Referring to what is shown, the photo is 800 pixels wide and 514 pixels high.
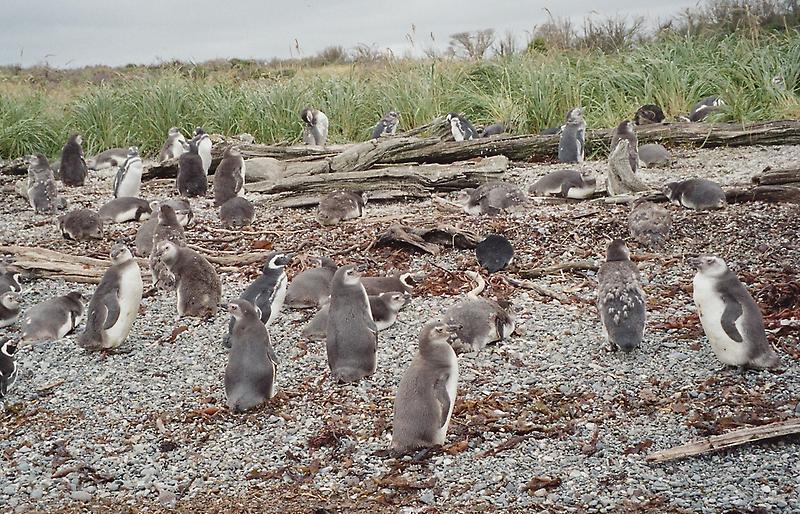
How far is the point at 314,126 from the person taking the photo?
14336 mm

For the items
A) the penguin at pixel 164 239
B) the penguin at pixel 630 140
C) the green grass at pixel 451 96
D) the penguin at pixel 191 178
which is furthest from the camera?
the green grass at pixel 451 96

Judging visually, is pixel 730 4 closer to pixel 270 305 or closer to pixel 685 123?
pixel 685 123

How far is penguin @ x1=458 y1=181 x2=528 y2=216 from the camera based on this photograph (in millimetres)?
8867

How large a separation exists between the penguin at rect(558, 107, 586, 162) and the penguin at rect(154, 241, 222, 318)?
629 centimetres

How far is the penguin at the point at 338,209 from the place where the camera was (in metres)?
9.02

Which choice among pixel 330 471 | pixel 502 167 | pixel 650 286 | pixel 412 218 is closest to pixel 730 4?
pixel 502 167

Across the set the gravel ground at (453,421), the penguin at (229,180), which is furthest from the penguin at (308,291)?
the penguin at (229,180)

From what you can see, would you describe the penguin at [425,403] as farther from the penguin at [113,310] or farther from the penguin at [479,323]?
the penguin at [113,310]

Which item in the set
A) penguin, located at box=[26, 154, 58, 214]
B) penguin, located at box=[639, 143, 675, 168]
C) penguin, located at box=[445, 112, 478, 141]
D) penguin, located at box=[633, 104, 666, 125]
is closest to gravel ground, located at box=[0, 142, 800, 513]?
penguin, located at box=[639, 143, 675, 168]

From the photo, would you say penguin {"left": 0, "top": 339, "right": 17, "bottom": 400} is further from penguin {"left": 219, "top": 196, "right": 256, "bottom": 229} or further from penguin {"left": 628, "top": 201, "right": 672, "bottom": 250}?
penguin {"left": 628, "top": 201, "right": 672, "bottom": 250}

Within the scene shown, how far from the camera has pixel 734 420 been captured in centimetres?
433

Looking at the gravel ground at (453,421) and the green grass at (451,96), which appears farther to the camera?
the green grass at (451,96)

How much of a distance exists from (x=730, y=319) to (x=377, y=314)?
232 centimetres

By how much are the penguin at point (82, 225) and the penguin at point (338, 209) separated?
2.30 metres
